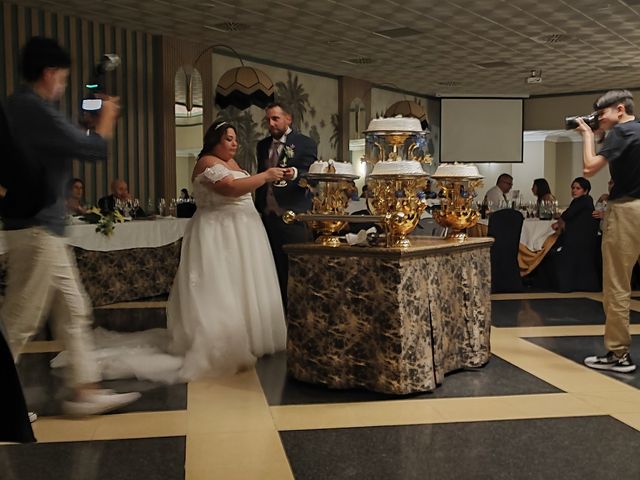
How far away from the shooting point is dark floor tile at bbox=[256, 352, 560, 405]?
→ 13.0 ft

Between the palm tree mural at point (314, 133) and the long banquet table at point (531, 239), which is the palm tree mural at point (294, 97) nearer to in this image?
the palm tree mural at point (314, 133)

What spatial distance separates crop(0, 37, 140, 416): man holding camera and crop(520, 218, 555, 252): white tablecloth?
6.18m

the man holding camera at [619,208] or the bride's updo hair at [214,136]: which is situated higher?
the bride's updo hair at [214,136]

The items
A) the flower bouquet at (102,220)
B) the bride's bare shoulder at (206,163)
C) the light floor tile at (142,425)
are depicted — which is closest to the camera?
the light floor tile at (142,425)

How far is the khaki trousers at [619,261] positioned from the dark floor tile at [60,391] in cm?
252

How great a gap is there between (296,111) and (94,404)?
32.3ft

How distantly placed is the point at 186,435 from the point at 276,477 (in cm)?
66

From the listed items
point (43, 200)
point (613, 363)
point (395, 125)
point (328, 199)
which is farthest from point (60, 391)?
point (613, 363)

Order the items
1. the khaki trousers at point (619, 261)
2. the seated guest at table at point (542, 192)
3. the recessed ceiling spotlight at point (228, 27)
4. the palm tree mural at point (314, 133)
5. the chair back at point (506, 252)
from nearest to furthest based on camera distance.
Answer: the khaki trousers at point (619, 261) < the chair back at point (506, 252) < the seated guest at table at point (542, 192) < the recessed ceiling spotlight at point (228, 27) < the palm tree mural at point (314, 133)

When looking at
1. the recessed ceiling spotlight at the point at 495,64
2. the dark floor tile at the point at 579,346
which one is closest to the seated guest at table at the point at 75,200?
the dark floor tile at the point at 579,346

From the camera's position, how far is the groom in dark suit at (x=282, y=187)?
5340 millimetres

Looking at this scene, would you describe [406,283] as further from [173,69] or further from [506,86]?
[506,86]

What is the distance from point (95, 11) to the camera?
902cm

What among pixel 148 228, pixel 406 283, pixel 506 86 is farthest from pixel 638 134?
pixel 506 86
